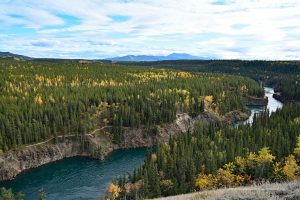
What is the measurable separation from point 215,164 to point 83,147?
5309 centimetres

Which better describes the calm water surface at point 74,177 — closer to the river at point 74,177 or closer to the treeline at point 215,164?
the river at point 74,177

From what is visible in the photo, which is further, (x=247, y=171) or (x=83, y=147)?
(x=83, y=147)

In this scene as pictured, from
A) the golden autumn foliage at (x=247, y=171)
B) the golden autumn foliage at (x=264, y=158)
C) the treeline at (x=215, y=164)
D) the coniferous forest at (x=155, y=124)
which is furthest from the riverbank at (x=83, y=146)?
the golden autumn foliage at (x=264, y=158)

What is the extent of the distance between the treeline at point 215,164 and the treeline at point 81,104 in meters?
36.7

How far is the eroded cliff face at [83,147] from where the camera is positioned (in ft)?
356

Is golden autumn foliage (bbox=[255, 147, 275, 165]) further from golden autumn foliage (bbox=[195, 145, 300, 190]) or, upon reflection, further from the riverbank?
the riverbank

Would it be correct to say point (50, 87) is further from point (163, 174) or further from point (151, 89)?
point (163, 174)

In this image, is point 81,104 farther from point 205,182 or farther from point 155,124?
point 205,182

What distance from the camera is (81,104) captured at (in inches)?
5714

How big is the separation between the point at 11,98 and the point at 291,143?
96.7m

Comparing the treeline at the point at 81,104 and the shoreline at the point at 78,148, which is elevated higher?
the treeline at the point at 81,104

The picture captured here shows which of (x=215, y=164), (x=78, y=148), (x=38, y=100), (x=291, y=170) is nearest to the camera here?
(x=291, y=170)

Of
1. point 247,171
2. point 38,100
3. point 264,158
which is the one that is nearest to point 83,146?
point 38,100

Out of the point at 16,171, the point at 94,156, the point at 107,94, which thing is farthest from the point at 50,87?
the point at 16,171
